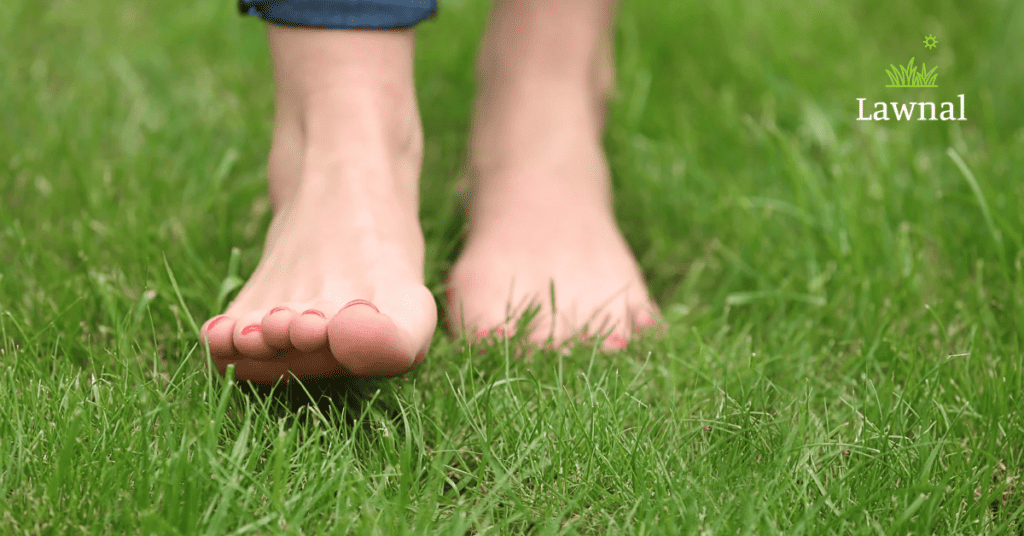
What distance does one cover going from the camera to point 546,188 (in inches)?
52.8

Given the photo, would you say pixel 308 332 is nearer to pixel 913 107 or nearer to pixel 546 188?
pixel 546 188

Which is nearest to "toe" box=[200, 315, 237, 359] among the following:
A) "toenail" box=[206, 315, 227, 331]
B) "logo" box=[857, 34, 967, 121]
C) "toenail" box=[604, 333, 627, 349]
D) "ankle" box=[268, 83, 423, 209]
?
"toenail" box=[206, 315, 227, 331]

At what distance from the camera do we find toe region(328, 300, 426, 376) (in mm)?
816

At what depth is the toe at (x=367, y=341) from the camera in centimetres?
82

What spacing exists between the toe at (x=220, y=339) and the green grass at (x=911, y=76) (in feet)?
5.24

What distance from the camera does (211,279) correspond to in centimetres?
116

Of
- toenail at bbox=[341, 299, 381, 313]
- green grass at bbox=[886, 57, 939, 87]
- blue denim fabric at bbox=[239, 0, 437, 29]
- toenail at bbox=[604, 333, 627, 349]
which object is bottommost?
toenail at bbox=[604, 333, 627, 349]

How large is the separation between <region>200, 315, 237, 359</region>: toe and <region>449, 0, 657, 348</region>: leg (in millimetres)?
338

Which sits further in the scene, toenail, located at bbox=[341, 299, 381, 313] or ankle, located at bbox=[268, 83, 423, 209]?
ankle, located at bbox=[268, 83, 423, 209]

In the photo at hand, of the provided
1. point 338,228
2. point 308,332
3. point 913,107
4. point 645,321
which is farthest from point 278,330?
point 913,107

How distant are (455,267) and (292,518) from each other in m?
0.57

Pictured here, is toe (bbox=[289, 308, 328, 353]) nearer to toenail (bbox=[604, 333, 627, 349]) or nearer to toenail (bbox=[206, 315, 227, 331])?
toenail (bbox=[206, 315, 227, 331])

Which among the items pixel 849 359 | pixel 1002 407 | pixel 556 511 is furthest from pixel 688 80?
Result: pixel 556 511

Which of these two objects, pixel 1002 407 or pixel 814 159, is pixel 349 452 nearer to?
pixel 1002 407
